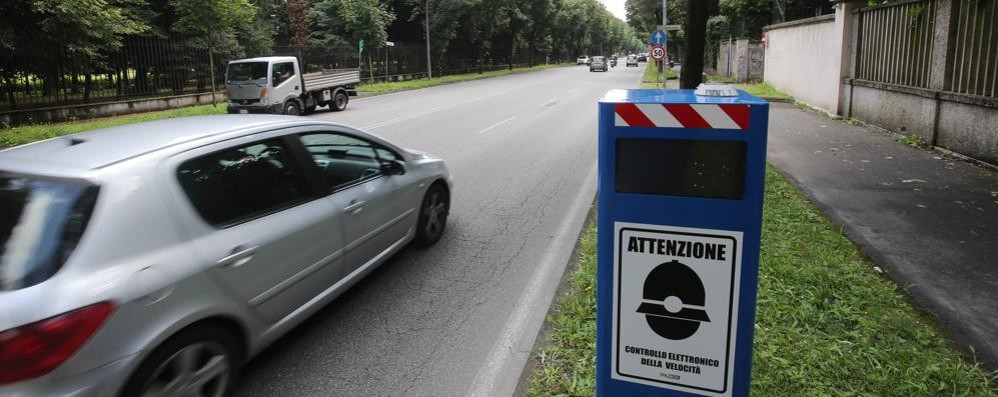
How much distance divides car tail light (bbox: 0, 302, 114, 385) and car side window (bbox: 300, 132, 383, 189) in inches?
78.9

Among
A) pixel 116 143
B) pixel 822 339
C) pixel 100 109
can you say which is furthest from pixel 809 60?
pixel 100 109

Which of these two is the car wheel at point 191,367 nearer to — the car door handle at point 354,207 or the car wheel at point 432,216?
the car door handle at point 354,207

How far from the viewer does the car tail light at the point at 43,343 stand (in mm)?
2439

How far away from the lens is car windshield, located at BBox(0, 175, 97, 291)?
8.63 ft

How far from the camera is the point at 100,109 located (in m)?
20.7

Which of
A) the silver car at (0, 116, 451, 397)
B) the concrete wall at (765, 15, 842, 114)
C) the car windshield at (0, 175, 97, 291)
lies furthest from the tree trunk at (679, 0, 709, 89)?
the concrete wall at (765, 15, 842, 114)

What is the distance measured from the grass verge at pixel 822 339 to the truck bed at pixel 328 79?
17322 millimetres

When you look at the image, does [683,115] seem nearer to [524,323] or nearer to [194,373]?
[524,323]

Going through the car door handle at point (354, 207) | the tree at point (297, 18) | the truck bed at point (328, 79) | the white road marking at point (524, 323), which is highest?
the tree at point (297, 18)

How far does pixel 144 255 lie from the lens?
295cm

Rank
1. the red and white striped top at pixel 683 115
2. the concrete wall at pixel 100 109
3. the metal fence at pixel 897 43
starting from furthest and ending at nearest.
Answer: the concrete wall at pixel 100 109
the metal fence at pixel 897 43
the red and white striped top at pixel 683 115

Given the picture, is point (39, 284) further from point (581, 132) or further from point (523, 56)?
point (523, 56)

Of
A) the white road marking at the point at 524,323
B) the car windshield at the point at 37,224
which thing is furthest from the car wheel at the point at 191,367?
the white road marking at the point at 524,323

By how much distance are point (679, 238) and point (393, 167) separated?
129 inches
